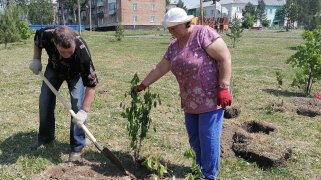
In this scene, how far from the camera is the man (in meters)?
3.39

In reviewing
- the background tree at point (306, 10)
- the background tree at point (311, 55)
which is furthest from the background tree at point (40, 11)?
the background tree at point (311, 55)

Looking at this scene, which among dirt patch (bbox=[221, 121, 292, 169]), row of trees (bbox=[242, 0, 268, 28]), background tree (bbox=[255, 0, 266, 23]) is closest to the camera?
dirt patch (bbox=[221, 121, 292, 169])

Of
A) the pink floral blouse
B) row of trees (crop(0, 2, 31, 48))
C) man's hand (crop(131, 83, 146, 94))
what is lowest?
man's hand (crop(131, 83, 146, 94))

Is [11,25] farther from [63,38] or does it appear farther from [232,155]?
[63,38]

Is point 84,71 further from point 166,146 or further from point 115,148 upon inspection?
point 166,146

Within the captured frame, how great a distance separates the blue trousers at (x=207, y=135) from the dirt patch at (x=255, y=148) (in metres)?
0.92

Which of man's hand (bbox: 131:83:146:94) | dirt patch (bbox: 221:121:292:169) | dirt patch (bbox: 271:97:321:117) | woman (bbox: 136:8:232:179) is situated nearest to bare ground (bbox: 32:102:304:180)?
dirt patch (bbox: 221:121:292:169)

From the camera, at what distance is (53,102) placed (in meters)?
4.27

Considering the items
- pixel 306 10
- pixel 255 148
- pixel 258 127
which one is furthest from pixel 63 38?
pixel 306 10

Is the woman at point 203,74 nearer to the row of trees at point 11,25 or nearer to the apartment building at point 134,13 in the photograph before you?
the row of trees at point 11,25

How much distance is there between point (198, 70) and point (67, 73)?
154 cm

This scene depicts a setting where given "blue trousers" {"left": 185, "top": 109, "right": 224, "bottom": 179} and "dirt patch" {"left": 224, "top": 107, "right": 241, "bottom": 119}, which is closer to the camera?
"blue trousers" {"left": 185, "top": 109, "right": 224, "bottom": 179}

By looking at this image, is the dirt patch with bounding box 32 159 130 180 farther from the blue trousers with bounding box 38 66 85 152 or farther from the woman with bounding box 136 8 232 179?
the woman with bounding box 136 8 232 179

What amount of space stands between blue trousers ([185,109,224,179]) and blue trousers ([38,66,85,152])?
4.13ft
